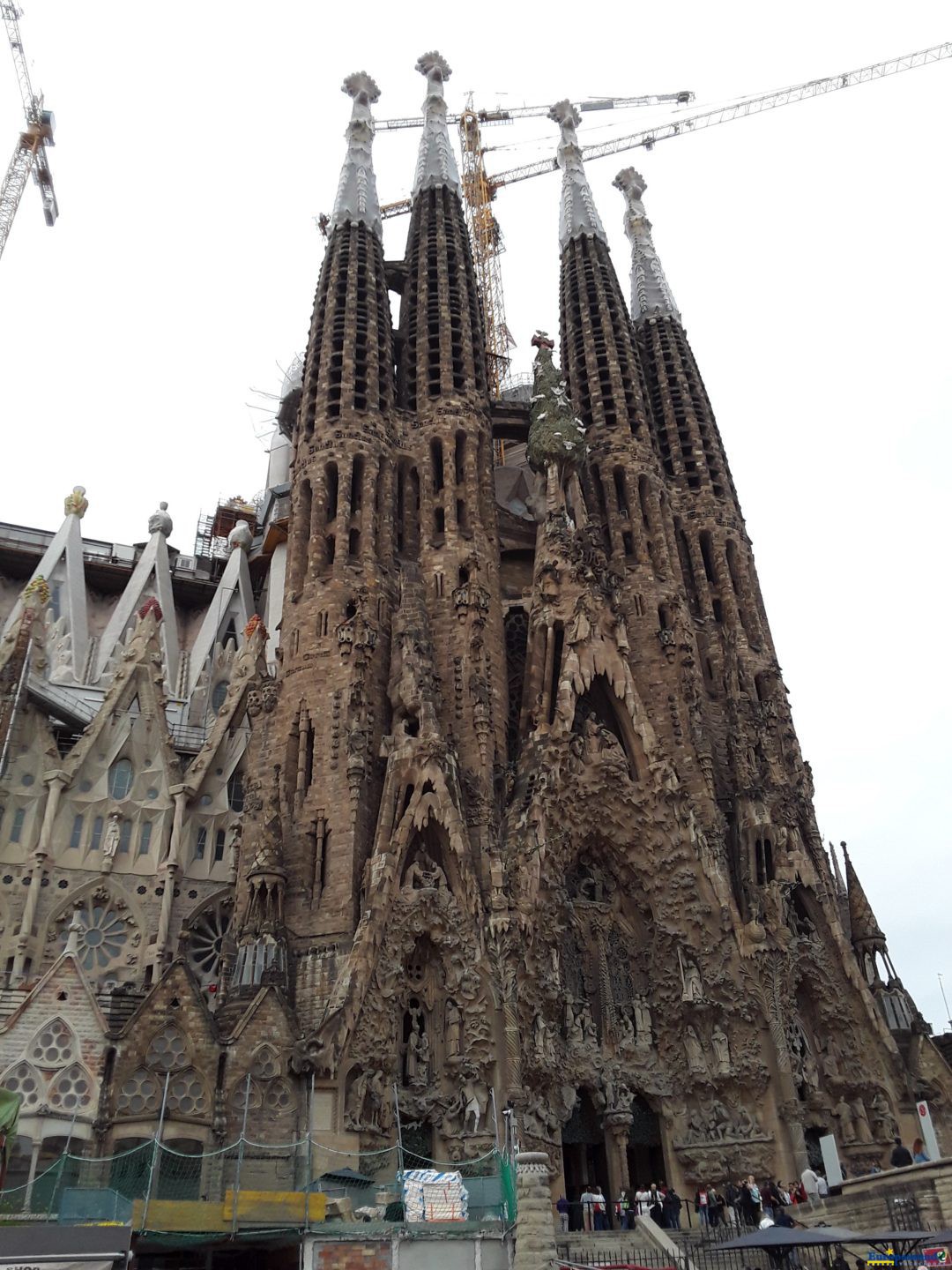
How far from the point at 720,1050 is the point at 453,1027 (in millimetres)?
6845

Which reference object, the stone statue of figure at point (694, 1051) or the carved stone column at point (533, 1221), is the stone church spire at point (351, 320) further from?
the carved stone column at point (533, 1221)

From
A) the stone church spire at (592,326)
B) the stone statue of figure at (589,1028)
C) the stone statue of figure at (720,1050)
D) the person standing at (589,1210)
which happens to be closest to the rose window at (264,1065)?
the person standing at (589,1210)

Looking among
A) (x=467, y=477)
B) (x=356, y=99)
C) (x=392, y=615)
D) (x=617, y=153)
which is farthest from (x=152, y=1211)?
(x=617, y=153)

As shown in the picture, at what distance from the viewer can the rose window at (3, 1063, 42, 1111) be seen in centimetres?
1798

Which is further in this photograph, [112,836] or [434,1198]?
[112,836]

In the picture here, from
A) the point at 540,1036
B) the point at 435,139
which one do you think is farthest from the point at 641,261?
the point at 540,1036

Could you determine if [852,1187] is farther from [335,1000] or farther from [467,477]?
[467,477]

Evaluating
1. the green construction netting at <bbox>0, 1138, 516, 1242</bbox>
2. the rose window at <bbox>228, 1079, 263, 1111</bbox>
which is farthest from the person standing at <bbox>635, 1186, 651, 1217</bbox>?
the rose window at <bbox>228, 1079, 263, 1111</bbox>

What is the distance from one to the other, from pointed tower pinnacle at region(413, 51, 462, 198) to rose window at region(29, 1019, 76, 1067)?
Result: 3279 centimetres

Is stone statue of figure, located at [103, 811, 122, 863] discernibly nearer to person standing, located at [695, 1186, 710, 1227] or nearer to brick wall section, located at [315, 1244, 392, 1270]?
brick wall section, located at [315, 1244, 392, 1270]

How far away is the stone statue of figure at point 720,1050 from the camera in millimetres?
24406

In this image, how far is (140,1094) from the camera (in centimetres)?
1925

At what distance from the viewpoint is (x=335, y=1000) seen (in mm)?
21172

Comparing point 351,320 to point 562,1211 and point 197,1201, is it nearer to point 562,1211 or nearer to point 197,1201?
point 562,1211
